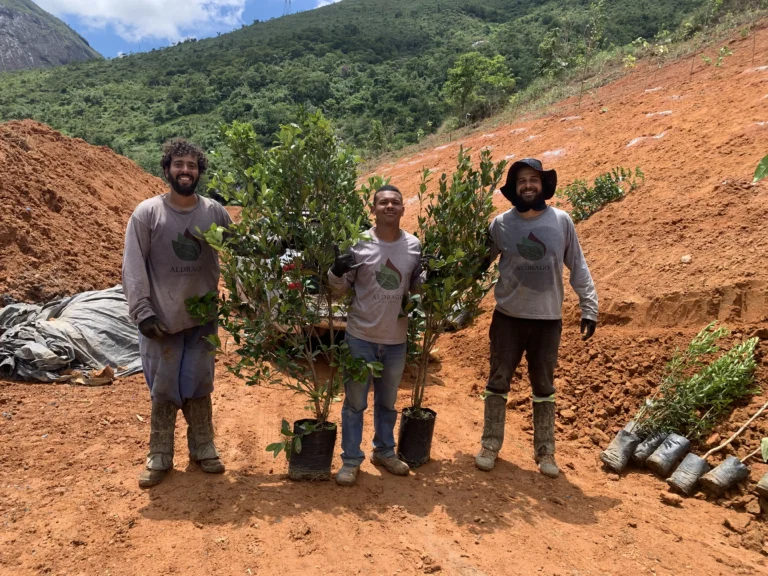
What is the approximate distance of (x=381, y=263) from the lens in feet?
10.2

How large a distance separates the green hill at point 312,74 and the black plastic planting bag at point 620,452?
30.7m

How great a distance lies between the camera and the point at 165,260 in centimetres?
308

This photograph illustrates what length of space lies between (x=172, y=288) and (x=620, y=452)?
317 cm

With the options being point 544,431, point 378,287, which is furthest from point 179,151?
point 544,431

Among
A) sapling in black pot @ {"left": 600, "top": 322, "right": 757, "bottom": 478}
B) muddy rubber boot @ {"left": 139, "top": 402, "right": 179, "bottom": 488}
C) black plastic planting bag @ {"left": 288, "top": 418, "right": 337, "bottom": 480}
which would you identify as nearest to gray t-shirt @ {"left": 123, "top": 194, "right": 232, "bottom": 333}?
muddy rubber boot @ {"left": 139, "top": 402, "right": 179, "bottom": 488}

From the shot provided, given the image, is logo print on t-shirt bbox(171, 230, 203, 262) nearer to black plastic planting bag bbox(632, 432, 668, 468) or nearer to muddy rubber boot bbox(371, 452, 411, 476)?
muddy rubber boot bbox(371, 452, 411, 476)

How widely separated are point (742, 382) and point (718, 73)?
36.4ft

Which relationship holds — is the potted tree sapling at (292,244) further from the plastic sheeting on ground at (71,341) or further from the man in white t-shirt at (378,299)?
the plastic sheeting on ground at (71,341)

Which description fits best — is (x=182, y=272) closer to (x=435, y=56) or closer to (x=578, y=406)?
(x=578, y=406)

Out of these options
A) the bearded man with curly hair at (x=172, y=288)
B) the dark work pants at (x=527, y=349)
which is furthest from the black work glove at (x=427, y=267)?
the bearded man with curly hair at (x=172, y=288)

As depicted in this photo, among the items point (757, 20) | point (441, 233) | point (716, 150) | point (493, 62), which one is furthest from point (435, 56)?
point (441, 233)

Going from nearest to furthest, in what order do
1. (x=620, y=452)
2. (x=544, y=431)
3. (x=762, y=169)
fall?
(x=762, y=169), (x=544, y=431), (x=620, y=452)

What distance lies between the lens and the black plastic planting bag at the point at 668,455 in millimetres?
3557

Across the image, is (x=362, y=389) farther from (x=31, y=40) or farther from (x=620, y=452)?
(x=31, y=40)
